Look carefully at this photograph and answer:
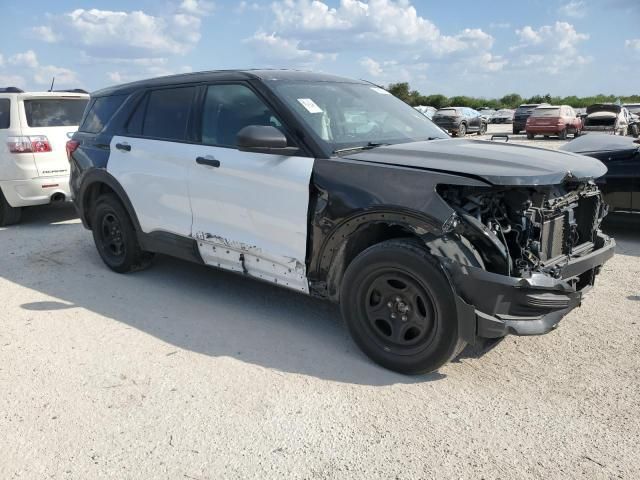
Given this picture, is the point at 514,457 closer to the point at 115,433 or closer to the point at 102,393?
the point at 115,433

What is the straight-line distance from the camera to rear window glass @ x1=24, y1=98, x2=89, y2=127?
26.0 ft

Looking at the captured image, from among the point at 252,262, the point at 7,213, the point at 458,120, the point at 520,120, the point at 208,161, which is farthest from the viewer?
Answer: the point at 520,120

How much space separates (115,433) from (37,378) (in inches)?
38.0

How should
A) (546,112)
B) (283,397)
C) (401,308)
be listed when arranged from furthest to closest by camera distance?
1. (546,112)
2. (401,308)
3. (283,397)

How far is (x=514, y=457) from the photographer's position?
8.87 feet

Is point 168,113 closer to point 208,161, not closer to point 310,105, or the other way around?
point 208,161

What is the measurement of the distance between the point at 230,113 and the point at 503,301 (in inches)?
100

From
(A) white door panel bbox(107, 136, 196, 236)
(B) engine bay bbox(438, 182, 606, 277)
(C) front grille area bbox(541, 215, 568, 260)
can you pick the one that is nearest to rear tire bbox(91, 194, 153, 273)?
(A) white door panel bbox(107, 136, 196, 236)

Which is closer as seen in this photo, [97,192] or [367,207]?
[367,207]

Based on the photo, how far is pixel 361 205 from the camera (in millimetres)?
3504

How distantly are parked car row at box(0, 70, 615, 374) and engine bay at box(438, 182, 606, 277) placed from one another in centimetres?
1

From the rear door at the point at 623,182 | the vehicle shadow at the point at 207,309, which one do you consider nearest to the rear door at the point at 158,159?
the vehicle shadow at the point at 207,309

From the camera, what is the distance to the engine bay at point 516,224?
10.5 ft

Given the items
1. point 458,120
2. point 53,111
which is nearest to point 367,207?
point 53,111
